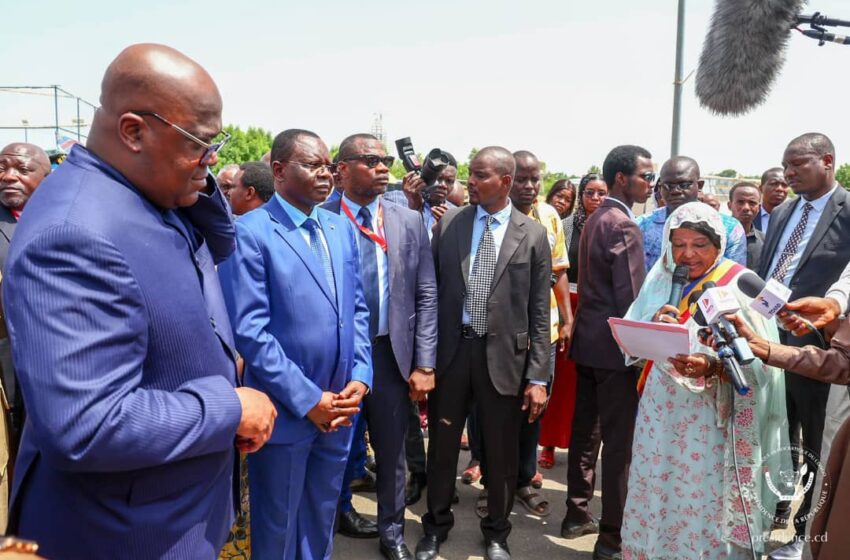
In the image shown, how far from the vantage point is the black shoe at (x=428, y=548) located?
3.77 m

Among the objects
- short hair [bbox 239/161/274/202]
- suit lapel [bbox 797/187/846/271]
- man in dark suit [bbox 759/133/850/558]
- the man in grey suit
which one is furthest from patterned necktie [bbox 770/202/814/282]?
short hair [bbox 239/161/274/202]

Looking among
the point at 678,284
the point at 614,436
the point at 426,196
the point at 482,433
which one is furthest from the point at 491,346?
the point at 426,196

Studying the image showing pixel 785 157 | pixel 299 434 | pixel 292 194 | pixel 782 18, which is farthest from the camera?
pixel 785 157

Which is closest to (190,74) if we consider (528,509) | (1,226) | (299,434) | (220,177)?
(299,434)

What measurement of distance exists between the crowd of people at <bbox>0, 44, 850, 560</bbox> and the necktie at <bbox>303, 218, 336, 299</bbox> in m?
0.01

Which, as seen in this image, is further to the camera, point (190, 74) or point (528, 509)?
point (528, 509)

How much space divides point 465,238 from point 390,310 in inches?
25.5

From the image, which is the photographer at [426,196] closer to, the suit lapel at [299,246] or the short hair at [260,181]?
the short hair at [260,181]

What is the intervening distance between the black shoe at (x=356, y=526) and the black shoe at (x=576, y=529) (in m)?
1.23

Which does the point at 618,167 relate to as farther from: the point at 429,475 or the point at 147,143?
the point at 147,143

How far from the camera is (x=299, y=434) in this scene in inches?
114

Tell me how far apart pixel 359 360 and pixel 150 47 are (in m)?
1.92

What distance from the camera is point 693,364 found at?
3025mm

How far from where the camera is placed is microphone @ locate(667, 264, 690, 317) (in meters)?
3.34
